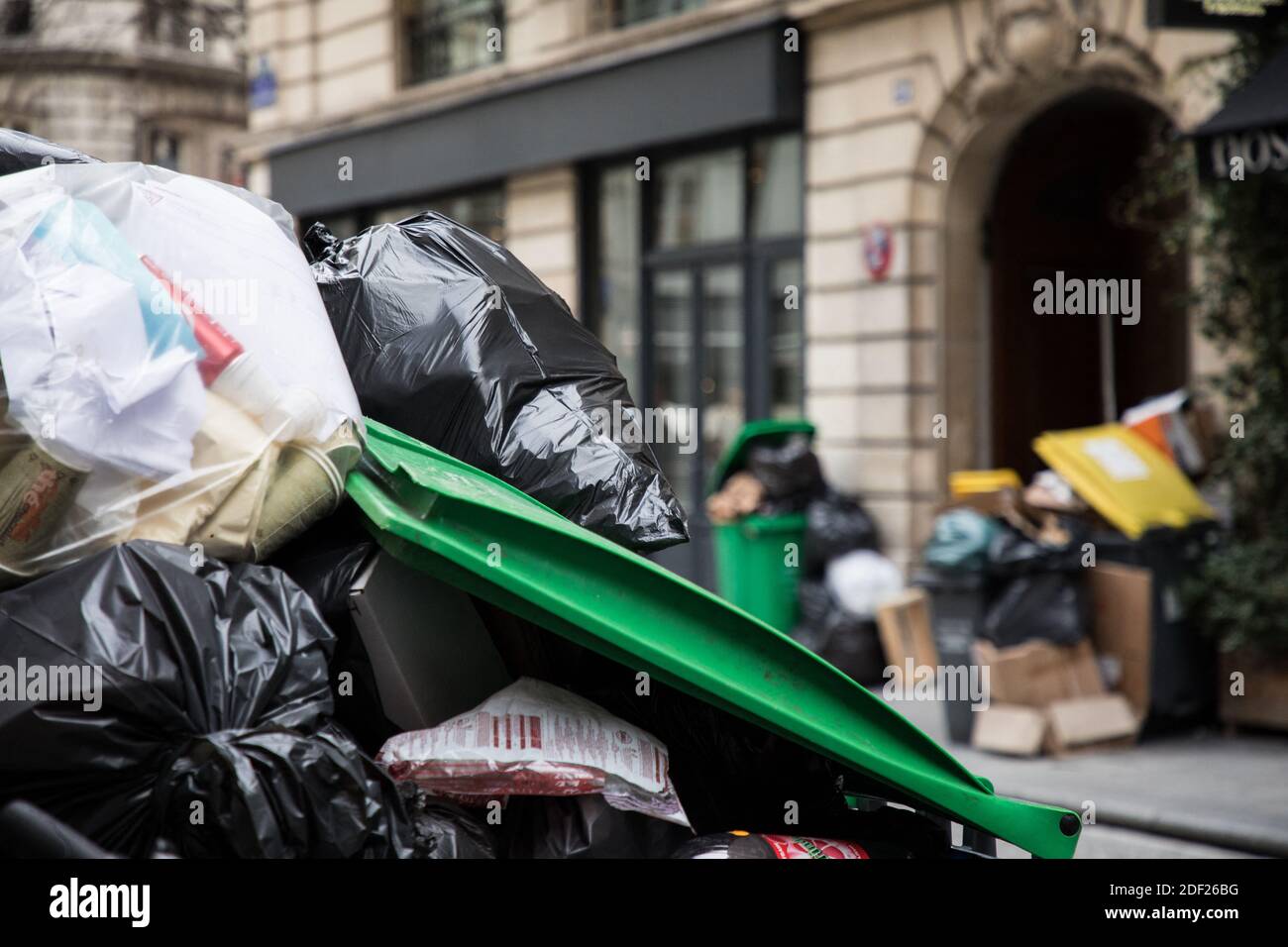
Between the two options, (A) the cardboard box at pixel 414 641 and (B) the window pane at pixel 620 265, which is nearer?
(A) the cardboard box at pixel 414 641

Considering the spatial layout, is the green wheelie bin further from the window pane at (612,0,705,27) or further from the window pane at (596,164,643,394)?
the window pane at (612,0,705,27)

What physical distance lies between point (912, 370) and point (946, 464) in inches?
27.6

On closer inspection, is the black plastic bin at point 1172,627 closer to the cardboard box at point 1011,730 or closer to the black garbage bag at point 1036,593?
the black garbage bag at point 1036,593

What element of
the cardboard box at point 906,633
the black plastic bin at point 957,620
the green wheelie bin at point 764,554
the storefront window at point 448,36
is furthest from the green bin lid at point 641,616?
the storefront window at point 448,36

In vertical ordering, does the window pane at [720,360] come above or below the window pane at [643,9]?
below

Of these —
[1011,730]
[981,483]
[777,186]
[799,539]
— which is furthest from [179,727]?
[777,186]

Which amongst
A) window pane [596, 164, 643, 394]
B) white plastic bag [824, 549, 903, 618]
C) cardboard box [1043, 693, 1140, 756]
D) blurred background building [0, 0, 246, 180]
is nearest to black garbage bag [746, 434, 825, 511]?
white plastic bag [824, 549, 903, 618]

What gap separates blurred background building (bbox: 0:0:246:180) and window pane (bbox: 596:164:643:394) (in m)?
16.4

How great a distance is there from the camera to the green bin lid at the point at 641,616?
6.84ft

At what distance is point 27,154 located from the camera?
8.32 ft

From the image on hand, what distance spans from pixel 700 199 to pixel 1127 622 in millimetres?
6170

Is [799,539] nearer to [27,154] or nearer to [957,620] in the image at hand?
[957,620]

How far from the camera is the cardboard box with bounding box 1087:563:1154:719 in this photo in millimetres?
7469
